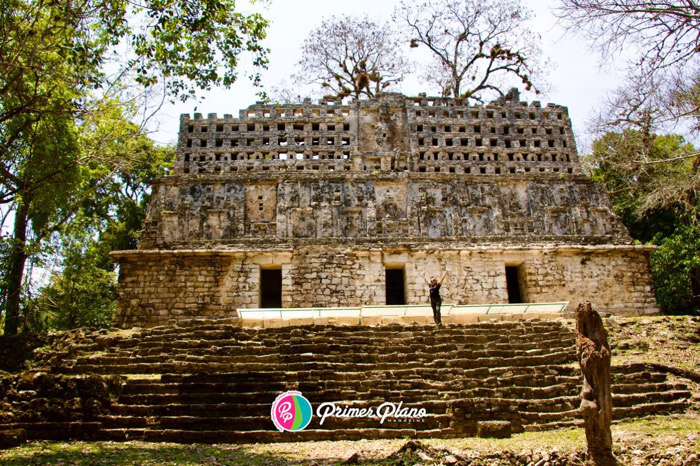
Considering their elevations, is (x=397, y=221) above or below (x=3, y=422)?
above

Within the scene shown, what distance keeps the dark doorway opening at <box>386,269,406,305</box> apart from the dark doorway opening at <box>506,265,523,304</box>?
315 centimetres

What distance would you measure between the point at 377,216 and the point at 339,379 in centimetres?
808

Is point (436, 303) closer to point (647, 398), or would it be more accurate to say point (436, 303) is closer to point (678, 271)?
point (647, 398)

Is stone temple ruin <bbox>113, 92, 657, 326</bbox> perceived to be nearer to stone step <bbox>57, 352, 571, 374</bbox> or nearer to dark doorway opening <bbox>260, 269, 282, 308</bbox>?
dark doorway opening <bbox>260, 269, 282, 308</bbox>

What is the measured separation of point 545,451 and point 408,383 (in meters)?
2.66

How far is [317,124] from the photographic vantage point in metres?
19.3

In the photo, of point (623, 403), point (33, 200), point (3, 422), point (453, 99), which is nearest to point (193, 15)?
point (33, 200)

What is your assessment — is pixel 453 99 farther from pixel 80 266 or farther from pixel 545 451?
pixel 545 451

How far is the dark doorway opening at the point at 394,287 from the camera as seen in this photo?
1681cm

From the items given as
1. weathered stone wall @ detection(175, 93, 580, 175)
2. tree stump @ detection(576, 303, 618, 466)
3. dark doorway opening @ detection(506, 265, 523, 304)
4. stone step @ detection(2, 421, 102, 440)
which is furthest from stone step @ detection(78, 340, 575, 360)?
weathered stone wall @ detection(175, 93, 580, 175)

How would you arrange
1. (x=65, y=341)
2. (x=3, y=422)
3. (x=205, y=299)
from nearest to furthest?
(x=3, y=422)
(x=65, y=341)
(x=205, y=299)

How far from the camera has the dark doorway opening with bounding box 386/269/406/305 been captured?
16.8 meters

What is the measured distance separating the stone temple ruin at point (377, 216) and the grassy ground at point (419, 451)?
7365 mm

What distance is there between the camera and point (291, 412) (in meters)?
8.82
